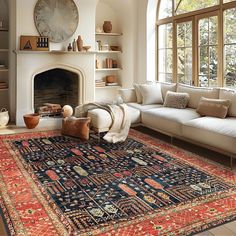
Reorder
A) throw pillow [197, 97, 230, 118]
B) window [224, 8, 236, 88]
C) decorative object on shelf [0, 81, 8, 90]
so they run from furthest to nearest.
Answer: decorative object on shelf [0, 81, 8, 90]
window [224, 8, 236, 88]
throw pillow [197, 97, 230, 118]

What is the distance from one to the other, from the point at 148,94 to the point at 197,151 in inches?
72.2

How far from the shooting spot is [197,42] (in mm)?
6051

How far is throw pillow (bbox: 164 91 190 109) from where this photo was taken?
5.47 meters

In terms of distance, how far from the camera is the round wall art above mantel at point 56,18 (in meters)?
6.45

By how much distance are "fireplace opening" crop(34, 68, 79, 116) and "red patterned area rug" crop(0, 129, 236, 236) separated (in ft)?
7.23

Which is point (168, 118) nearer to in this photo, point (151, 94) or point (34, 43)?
point (151, 94)

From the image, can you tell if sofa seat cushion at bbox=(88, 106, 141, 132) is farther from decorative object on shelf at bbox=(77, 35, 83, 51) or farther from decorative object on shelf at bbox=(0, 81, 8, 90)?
decorative object on shelf at bbox=(0, 81, 8, 90)

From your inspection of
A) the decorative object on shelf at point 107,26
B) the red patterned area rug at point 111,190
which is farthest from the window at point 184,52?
the red patterned area rug at point 111,190

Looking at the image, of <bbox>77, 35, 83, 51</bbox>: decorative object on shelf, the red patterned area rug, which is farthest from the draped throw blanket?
<bbox>77, 35, 83, 51</bbox>: decorative object on shelf

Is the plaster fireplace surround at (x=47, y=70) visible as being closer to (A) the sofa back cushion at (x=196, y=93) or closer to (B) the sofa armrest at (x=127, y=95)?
(B) the sofa armrest at (x=127, y=95)

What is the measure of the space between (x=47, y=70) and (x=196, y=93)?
3.17m

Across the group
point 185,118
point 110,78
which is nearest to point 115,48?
point 110,78

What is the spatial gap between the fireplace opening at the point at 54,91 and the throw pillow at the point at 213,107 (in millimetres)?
3167

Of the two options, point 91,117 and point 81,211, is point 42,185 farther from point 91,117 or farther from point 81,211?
point 91,117
